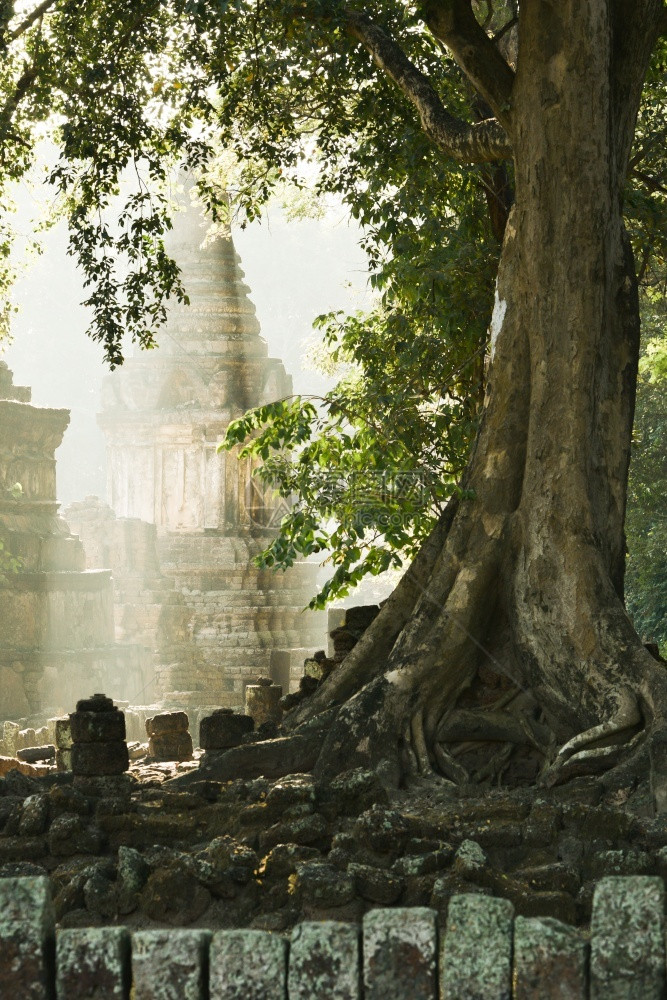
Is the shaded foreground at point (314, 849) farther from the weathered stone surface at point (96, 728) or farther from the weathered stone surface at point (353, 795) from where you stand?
the weathered stone surface at point (96, 728)

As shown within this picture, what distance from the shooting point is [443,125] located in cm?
857

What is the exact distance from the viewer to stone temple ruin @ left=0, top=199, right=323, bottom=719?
76.3 feet

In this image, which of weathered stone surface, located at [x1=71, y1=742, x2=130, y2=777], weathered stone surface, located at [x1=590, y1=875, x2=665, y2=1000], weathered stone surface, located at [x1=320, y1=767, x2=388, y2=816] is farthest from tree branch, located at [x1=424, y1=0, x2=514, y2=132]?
weathered stone surface, located at [x1=590, y1=875, x2=665, y2=1000]

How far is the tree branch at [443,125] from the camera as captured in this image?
27.7 feet

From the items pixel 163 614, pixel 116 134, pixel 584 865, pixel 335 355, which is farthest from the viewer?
pixel 163 614

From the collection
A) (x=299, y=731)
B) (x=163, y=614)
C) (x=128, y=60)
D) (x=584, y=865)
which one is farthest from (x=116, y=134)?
(x=163, y=614)

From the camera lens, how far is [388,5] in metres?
9.58

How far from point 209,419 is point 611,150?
18540 mm

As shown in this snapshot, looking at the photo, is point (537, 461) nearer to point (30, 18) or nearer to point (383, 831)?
point (383, 831)

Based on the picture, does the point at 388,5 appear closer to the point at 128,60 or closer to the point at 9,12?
the point at 128,60

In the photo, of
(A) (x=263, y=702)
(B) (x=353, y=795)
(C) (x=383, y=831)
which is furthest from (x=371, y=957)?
(A) (x=263, y=702)

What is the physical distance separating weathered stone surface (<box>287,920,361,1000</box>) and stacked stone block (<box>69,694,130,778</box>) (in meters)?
3.76

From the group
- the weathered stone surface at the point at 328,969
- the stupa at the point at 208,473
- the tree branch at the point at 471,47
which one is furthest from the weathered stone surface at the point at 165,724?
the stupa at the point at 208,473

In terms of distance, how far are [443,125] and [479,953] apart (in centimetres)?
605
